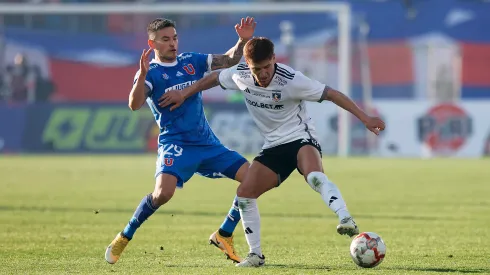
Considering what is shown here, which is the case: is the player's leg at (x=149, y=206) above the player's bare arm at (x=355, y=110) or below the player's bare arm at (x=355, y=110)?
below

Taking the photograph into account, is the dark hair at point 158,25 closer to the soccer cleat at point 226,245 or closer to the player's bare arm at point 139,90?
the player's bare arm at point 139,90

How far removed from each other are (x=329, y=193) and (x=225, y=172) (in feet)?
5.22

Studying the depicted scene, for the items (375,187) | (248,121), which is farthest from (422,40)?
(375,187)

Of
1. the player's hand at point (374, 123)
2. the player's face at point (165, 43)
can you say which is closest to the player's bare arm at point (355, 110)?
the player's hand at point (374, 123)

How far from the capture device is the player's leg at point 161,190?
32.1 feet

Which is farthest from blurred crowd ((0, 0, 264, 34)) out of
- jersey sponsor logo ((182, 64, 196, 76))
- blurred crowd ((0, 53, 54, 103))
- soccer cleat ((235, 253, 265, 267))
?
soccer cleat ((235, 253, 265, 267))

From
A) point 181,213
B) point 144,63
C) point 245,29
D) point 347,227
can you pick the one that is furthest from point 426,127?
point 347,227

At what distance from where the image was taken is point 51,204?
17.0 metres

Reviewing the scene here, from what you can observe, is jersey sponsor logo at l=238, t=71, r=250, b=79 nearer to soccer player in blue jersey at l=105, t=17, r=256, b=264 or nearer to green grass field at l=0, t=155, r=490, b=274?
soccer player in blue jersey at l=105, t=17, r=256, b=264

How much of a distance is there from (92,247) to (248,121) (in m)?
22.6

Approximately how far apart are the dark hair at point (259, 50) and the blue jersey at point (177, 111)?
54.6 inches

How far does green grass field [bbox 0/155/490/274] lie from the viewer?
9.52m

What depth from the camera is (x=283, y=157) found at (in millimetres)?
9562

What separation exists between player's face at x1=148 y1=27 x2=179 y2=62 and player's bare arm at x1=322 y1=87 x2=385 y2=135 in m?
1.81
